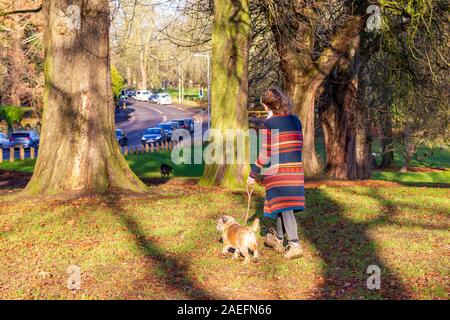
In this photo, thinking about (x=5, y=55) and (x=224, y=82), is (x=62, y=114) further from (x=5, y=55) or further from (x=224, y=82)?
(x=5, y=55)

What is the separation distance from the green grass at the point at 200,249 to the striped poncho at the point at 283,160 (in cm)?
73

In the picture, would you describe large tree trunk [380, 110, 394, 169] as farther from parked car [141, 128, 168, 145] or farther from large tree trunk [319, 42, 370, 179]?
parked car [141, 128, 168, 145]

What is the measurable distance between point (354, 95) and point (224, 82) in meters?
8.99

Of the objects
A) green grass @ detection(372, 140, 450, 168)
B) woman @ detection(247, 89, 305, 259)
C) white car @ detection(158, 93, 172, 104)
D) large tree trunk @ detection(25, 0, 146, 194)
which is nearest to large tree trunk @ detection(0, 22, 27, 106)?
green grass @ detection(372, 140, 450, 168)

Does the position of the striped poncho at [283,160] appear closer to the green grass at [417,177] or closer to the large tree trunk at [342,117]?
the large tree trunk at [342,117]

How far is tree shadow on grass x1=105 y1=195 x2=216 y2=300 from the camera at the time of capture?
6591 mm

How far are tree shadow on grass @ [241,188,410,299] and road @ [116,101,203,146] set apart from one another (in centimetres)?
4445

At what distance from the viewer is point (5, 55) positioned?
4516 cm

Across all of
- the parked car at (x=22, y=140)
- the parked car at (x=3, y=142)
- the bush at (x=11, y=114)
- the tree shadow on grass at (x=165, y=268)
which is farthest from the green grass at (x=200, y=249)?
the bush at (x=11, y=114)

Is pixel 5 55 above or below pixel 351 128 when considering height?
above

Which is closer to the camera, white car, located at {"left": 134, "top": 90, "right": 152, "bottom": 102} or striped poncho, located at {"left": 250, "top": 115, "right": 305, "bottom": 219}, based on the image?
striped poncho, located at {"left": 250, "top": 115, "right": 305, "bottom": 219}

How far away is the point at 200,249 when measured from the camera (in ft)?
27.3

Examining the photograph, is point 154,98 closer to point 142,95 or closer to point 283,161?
point 142,95
